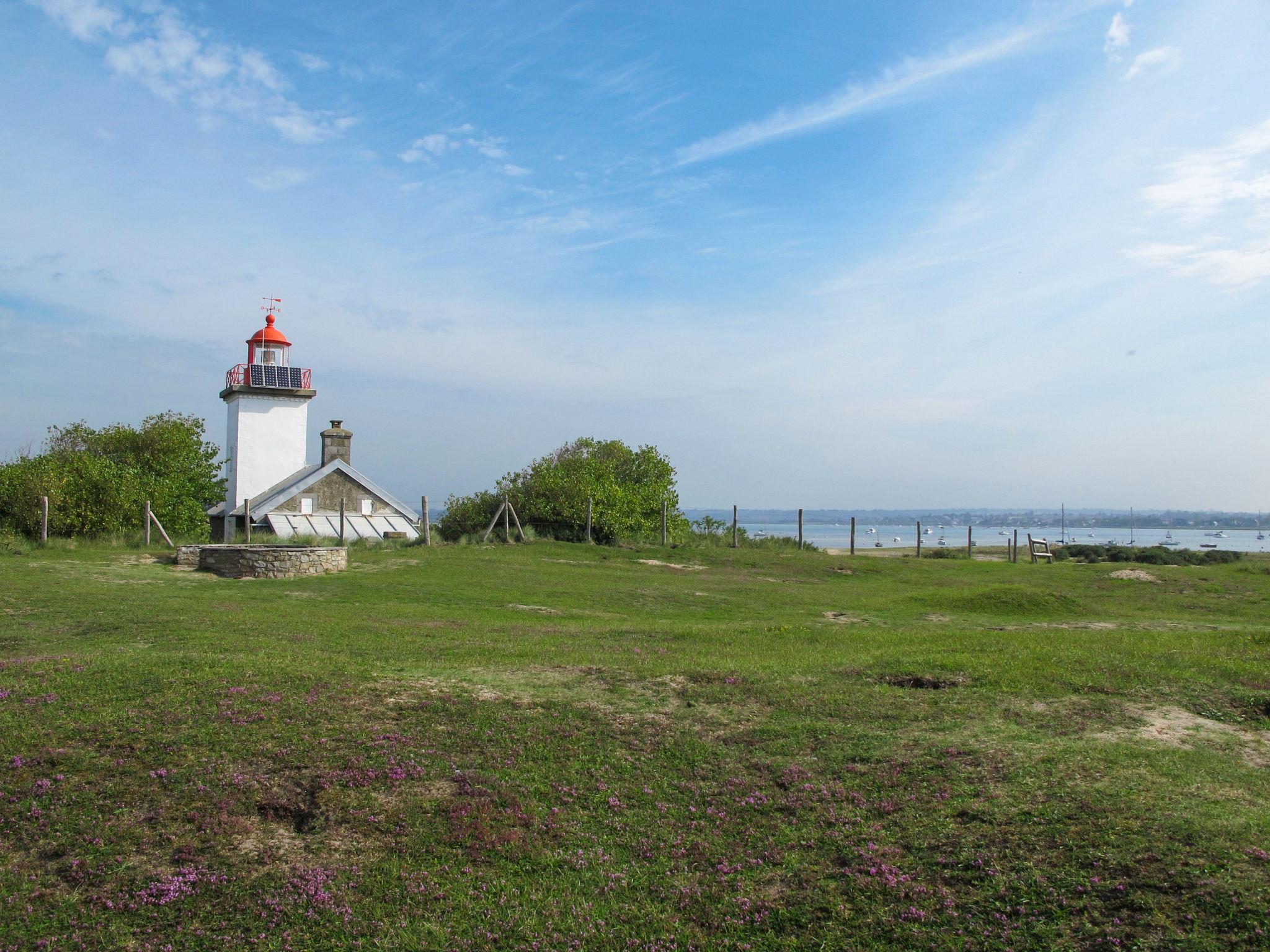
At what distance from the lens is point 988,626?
16.9m

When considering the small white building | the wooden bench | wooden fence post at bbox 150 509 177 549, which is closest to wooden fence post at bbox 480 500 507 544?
the small white building

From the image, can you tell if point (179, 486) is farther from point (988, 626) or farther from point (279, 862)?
point (279, 862)

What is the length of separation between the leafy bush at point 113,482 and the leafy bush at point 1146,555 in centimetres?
4085

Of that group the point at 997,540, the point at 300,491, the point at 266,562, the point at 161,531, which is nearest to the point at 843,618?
the point at 266,562

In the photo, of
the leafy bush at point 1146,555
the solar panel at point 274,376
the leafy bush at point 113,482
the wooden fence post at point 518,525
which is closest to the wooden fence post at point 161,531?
the leafy bush at point 113,482

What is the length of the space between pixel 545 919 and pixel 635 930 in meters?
0.54

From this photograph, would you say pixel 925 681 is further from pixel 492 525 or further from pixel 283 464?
pixel 283 464

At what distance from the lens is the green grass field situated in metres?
5.04

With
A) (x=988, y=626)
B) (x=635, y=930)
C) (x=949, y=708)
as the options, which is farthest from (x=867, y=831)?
(x=988, y=626)

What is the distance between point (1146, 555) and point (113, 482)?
44833 mm

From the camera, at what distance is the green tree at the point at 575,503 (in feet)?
123

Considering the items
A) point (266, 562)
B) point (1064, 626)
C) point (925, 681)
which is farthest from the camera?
point (266, 562)

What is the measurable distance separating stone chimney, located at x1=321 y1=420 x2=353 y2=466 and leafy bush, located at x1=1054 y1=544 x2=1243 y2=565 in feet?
115

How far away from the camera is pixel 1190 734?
7.57 metres
